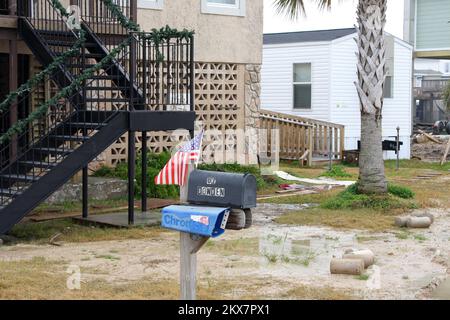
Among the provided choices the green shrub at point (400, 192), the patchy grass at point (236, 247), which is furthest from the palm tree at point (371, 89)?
the patchy grass at point (236, 247)

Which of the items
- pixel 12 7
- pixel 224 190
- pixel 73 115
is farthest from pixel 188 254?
pixel 12 7

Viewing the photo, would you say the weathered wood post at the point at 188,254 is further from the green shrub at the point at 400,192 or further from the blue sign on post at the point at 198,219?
the green shrub at the point at 400,192

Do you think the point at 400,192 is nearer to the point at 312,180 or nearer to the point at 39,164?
the point at 312,180

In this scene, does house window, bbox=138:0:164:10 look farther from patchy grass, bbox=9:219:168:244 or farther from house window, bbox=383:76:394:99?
house window, bbox=383:76:394:99

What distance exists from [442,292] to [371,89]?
21.3 ft

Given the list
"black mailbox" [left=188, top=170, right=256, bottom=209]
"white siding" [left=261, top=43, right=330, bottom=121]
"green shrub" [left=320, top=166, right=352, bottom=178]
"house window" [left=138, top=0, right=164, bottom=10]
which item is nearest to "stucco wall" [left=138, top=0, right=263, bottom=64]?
"house window" [left=138, top=0, right=164, bottom=10]

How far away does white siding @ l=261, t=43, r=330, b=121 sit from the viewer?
23.5m

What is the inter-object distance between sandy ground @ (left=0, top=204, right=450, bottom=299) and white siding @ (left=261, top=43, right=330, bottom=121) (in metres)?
11.9

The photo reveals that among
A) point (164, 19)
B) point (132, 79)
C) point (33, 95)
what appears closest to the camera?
point (132, 79)

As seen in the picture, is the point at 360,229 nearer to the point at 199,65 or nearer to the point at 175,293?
the point at 175,293

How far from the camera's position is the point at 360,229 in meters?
11.9

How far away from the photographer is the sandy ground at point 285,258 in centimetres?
832

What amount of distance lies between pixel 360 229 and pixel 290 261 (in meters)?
2.73

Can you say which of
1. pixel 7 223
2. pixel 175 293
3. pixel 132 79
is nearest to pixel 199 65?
pixel 132 79
